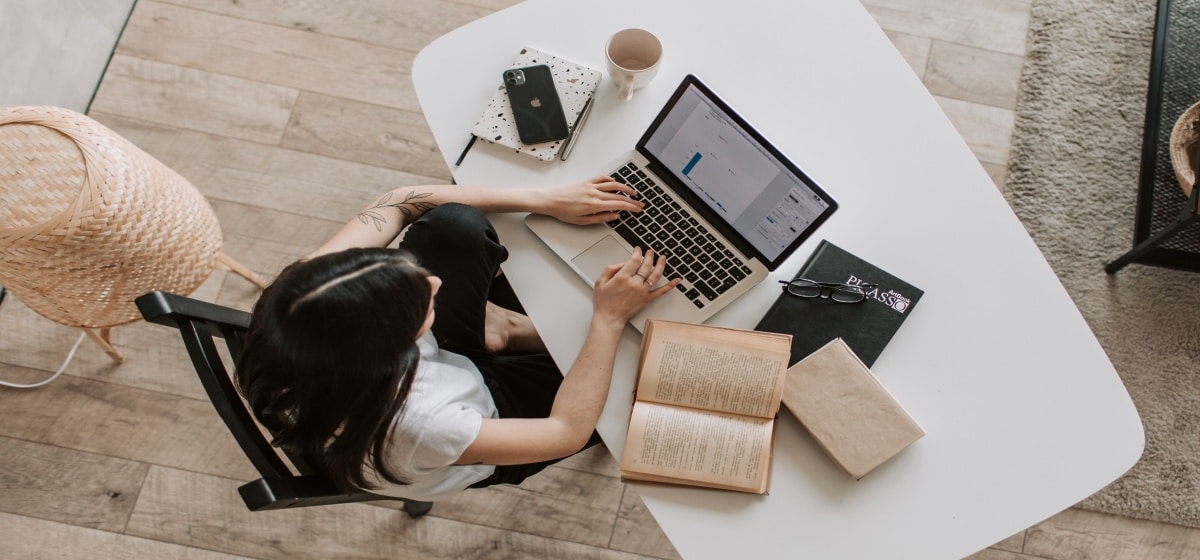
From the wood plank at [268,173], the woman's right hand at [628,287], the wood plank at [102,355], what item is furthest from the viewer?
the wood plank at [268,173]

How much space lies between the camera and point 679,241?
45.9 inches

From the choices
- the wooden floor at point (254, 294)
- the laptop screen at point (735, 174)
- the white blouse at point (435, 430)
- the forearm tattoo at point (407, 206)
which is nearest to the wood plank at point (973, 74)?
the wooden floor at point (254, 294)

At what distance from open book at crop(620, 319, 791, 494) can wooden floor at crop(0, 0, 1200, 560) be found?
2.25ft

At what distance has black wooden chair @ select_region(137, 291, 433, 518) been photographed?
88 cm

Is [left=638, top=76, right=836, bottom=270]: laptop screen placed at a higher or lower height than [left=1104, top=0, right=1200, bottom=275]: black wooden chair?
higher

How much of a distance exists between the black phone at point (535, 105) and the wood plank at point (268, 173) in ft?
2.33

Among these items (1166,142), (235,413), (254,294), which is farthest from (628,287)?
(1166,142)

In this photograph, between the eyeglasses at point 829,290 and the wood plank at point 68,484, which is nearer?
the eyeglasses at point 829,290

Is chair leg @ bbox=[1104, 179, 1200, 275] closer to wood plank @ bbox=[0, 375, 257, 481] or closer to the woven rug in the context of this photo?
the woven rug

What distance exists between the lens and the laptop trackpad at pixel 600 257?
117 cm

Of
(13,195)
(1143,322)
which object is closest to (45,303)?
(13,195)

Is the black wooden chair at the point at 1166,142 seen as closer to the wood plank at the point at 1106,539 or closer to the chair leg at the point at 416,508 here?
the wood plank at the point at 1106,539

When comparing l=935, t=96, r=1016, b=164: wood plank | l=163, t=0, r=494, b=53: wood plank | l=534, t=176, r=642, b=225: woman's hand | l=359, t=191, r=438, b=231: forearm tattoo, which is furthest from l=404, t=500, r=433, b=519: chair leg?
l=935, t=96, r=1016, b=164: wood plank

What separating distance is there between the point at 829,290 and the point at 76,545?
1602mm
